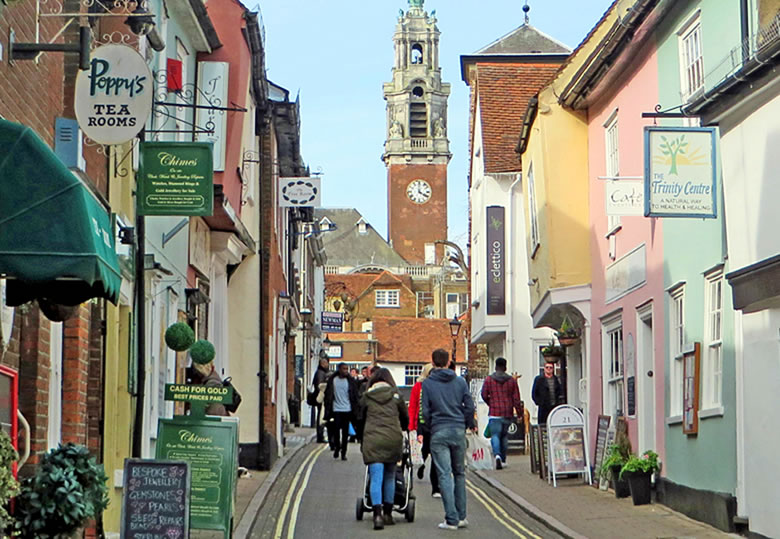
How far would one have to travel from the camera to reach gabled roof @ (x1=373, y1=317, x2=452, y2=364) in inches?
3285

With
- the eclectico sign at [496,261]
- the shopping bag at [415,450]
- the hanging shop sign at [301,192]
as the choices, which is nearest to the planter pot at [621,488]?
the shopping bag at [415,450]

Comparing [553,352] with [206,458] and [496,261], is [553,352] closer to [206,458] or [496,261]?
[496,261]

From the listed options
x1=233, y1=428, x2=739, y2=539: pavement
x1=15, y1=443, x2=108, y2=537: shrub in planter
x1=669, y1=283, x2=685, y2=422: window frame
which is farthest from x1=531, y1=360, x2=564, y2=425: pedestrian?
x1=15, y1=443, x2=108, y2=537: shrub in planter

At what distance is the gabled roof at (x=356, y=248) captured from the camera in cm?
12169

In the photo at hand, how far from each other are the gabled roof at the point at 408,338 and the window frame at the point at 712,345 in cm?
6725

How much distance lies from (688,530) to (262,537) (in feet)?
15.0

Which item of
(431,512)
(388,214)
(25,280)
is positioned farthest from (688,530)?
(388,214)

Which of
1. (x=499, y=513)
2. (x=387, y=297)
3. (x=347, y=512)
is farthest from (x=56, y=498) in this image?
(x=387, y=297)

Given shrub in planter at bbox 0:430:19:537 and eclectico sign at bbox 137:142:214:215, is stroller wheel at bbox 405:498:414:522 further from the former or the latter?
shrub in planter at bbox 0:430:19:537

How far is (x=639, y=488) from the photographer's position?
695 inches

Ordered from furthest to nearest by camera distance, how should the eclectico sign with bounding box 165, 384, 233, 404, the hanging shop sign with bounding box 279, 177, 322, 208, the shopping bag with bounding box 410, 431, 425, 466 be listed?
the hanging shop sign with bounding box 279, 177, 322, 208
the shopping bag with bounding box 410, 431, 425, 466
the eclectico sign with bounding box 165, 384, 233, 404

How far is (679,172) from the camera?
14.1 meters

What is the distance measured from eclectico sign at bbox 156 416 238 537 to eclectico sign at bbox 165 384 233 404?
0.23 metres

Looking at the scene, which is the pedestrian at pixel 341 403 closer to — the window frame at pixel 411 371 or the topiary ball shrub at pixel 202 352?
the topiary ball shrub at pixel 202 352
